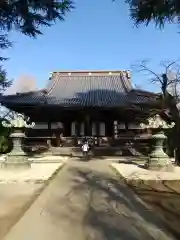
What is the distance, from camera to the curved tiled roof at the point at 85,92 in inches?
1122

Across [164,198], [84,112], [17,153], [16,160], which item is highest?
[84,112]

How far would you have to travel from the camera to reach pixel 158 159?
15898 mm

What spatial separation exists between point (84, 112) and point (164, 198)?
1994 centimetres

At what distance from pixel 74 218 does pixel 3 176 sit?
7.31 m

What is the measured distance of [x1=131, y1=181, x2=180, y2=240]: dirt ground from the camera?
Answer: 6.83m

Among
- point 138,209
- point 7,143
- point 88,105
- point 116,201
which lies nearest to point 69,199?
point 116,201

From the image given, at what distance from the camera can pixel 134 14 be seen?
659 cm

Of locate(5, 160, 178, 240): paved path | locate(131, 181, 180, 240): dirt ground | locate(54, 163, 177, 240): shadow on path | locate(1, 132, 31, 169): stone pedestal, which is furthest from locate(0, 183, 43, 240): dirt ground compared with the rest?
locate(1, 132, 31, 169): stone pedestal

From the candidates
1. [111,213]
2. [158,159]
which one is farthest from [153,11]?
[158,159]

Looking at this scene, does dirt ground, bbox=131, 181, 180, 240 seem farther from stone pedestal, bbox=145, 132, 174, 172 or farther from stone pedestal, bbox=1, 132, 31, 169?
stone pedestal, bbox=1, 132, 31, 169

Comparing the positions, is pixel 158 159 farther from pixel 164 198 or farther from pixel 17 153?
pixel 164 198

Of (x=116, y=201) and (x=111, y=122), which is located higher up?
(x=111, y=122)

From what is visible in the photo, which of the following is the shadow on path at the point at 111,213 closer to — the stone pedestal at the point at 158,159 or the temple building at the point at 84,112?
the stone pedestal at the point at 158,159

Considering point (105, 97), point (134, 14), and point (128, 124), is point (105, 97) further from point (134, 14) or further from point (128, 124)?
point (134, 14)
